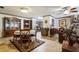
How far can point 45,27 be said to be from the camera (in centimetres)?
236

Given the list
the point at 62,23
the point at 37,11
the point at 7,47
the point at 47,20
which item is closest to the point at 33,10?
the point at 37,11

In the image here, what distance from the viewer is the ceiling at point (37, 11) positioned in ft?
7.29

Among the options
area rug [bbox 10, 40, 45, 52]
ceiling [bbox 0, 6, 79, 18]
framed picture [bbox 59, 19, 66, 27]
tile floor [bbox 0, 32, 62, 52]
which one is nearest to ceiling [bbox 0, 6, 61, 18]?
ceiling [bbox 0, 6, 79, 18]

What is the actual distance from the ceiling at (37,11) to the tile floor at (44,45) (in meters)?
0.46

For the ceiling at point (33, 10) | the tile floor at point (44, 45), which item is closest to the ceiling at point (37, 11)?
the ceiling at point (33, 10)

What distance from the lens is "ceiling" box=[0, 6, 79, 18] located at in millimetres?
2223

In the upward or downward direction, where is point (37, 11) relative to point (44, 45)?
upward

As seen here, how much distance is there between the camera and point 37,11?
90.7 inches

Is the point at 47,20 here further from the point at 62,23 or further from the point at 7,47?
the point at 7,47

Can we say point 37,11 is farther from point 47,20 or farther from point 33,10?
point 47,20

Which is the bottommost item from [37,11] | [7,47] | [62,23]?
[7,47]

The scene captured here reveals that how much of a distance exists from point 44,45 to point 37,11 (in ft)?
2.57
